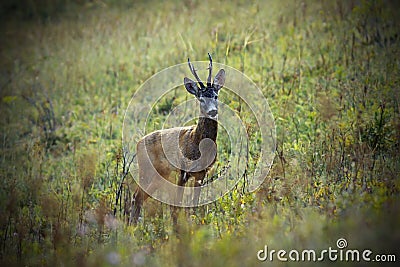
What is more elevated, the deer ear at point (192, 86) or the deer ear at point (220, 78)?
the deer ear at point (220, 78)

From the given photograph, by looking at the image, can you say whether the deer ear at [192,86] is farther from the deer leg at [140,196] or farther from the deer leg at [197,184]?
the deer leg at [140,196]

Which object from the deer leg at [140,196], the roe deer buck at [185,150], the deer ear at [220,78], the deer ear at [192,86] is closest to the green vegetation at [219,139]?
the deer leg at [140,196]

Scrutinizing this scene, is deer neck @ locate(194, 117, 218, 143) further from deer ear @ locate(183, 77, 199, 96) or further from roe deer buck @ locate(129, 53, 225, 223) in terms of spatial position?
deer ear @ locate(183, 77, 199, 96)

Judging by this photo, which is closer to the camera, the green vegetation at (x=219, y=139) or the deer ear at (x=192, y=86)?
the green vegetation at (x=219, y=139)

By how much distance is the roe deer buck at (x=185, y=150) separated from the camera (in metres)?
7.24

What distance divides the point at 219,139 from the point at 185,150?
2507mm

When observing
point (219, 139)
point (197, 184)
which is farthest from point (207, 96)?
point (219, 139)

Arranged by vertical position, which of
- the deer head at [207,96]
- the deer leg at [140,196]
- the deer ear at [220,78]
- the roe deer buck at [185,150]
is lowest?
the deer leg at [140,196]

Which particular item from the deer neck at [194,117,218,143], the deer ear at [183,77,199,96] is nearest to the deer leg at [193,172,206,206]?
the deer neck at [194,117,218,143]

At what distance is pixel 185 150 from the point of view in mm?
7523

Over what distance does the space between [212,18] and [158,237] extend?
9.38 m

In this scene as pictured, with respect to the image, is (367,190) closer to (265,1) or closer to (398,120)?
(398,120)

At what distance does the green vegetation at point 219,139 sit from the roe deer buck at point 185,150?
29 cm

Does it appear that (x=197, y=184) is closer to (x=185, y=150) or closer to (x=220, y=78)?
(x=185, y=150)
